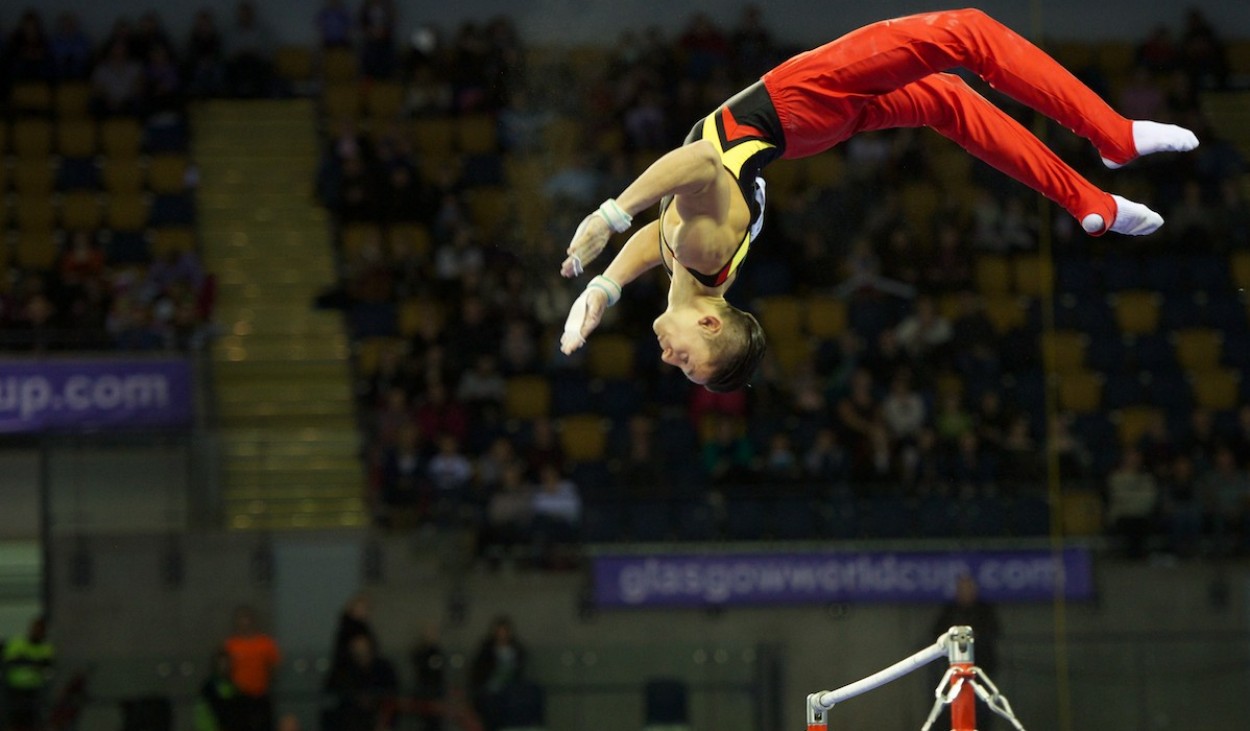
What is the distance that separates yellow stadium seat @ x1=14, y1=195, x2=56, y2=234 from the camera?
12367mm

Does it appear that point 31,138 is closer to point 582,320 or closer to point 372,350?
point 372,350

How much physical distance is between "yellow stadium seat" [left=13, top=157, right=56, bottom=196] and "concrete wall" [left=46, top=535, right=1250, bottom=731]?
389 cm

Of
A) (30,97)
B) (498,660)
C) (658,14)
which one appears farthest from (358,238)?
(498,660)

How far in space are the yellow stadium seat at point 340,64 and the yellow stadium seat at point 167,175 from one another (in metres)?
1.36

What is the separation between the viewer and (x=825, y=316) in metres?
11.4

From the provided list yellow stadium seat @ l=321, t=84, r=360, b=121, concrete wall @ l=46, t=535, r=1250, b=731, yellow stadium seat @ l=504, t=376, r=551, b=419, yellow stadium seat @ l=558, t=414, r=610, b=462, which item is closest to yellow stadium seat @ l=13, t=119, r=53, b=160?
yellow stadium seat @ l=321, t=84, r=360, b=121

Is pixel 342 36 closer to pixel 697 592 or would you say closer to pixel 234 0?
pixel 234 0

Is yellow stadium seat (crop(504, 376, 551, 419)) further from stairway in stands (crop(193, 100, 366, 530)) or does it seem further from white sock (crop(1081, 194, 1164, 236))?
white sock (crop(1081, 194, 1164, 236))

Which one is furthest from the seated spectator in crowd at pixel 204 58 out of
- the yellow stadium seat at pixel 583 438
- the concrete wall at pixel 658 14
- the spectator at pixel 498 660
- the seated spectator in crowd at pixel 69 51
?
the spectator at pixel 498 660

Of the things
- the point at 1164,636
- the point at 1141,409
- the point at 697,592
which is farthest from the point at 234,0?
the point at 1164,636

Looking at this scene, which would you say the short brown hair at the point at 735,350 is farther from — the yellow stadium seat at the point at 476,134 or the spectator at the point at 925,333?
the yellow stadium seat at the point at 476,134

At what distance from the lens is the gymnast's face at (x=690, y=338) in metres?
4.72

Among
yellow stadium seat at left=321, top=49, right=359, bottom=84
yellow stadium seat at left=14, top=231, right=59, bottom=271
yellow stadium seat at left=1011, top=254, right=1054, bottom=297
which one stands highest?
yellow stadium seat at left=321, top=49, right=359, bottom=84

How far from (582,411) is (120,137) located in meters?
4.53
